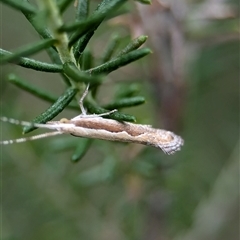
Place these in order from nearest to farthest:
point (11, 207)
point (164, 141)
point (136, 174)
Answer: point (164, 141), point (136, 174), point (11, 207)

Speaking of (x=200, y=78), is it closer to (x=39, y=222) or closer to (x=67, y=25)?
(x=39, y=222)

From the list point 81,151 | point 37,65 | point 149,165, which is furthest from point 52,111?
point 149,165

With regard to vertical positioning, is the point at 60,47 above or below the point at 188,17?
below

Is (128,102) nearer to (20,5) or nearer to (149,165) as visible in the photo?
(20,5)

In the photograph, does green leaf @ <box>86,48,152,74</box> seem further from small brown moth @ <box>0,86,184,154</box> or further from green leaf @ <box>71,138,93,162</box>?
green leaf @ <box>71,138,93,162</box>

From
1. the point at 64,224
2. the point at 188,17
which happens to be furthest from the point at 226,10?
the point at 64,224
